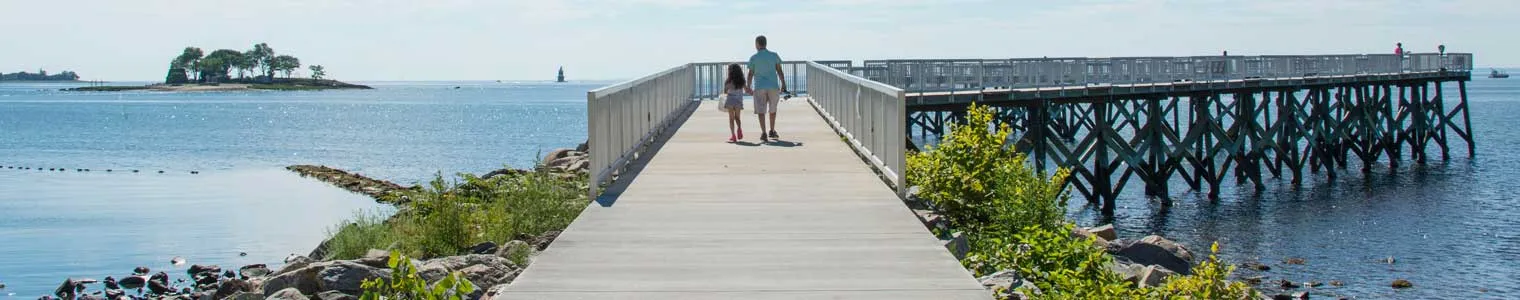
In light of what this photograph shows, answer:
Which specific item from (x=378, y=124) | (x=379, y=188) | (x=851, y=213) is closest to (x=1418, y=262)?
(x=851, y=213)

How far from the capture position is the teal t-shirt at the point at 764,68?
1916cm

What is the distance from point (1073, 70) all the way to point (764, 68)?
16.7 m

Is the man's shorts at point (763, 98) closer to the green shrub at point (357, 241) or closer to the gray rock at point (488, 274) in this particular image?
the green shrub at point (357, 241)

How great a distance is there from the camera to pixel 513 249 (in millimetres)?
11562

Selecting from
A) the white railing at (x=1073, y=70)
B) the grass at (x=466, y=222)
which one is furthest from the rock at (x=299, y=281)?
the white railing at (x=1073, y=70)

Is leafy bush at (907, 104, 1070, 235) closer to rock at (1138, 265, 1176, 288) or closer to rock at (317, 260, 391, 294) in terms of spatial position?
rock at (1138, 265, 1176, 288)

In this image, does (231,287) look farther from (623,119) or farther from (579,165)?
(579,165)

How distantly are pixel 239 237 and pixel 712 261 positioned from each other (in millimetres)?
16046

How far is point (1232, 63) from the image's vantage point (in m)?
40.9

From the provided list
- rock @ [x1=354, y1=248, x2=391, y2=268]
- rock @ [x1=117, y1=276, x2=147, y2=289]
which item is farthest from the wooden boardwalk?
rock @ [x1=117, y1=276, x2=147, y2=289]

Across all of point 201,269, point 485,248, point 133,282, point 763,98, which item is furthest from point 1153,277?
point 133,282

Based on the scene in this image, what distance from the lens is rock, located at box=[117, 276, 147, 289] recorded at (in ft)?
58.2

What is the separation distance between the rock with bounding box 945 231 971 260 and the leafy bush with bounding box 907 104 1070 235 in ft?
1.17

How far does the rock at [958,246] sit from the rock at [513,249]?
302 cm
